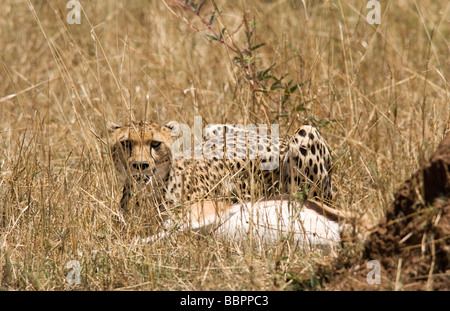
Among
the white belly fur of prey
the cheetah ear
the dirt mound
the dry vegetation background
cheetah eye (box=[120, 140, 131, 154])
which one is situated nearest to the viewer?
the dirt mound

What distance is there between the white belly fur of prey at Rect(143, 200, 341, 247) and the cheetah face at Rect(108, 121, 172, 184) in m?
0.43

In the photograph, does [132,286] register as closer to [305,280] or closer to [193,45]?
[305,280]

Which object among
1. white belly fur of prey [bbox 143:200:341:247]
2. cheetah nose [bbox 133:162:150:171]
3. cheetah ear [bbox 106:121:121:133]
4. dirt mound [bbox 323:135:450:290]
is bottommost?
dirt mound [bbox 323:135:450:290]

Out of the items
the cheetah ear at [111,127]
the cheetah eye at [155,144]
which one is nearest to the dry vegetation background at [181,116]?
the cheetah ear at [111,127]

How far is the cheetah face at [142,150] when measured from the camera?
3709 mm

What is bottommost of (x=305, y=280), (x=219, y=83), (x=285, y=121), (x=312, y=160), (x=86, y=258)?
(x=305, y=280)

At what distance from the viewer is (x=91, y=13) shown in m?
6.95

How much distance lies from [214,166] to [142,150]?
73 centimetres

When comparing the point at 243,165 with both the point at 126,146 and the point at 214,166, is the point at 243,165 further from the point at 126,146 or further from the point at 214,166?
the point at 126,146

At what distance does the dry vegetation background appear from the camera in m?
2.98

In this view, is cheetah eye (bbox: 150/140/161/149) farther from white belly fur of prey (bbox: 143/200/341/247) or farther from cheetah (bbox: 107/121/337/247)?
white belly fur of prey (bbox: 143/200/341/247)

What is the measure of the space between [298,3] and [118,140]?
3.46 m

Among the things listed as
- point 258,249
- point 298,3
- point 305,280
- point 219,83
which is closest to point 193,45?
point 219,83

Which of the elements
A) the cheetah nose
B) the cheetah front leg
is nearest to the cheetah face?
the cheetah nose
